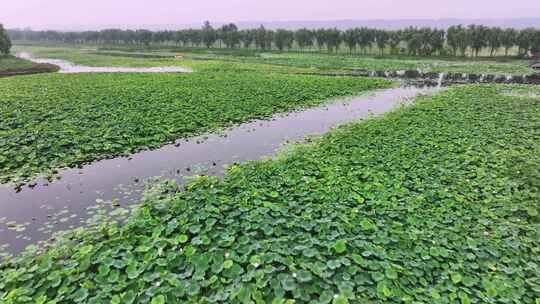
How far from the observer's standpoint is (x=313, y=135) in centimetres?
1184

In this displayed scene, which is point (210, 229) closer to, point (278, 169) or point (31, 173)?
point (278, 169)

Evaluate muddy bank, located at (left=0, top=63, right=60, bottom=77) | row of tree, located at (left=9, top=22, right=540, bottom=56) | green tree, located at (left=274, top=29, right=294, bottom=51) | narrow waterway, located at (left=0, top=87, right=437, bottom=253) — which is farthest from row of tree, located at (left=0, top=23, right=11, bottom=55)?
narrow waterway, located at (left=0, top=87, right=437, bottom=253)

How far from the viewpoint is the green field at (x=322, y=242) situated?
393 centimetres

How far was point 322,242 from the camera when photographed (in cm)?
470

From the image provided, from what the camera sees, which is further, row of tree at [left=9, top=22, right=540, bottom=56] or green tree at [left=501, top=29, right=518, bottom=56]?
row of tree at [left=9, top=22, right=540, bottom=56]

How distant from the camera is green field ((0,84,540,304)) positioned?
393 cm

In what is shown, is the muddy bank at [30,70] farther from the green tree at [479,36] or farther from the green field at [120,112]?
the green tree at [479,36]

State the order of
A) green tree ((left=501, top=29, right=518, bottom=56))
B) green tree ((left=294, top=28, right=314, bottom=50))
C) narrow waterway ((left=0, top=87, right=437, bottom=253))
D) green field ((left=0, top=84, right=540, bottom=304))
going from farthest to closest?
green tree ((left=294, top=28, right=314, bottom=50))
green tree ((left=501, top=29, right=518, bottom=56))
narrow waterway ((left=0, top=87, right=437, bottom=253))
green field ((left=0, top=84, right=540, bottom=304))

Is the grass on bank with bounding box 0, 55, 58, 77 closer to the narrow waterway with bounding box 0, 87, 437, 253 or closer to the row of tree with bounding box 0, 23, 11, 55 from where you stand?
the row of tree with bounding box 0, 23, 11, 55

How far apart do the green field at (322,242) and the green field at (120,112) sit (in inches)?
159

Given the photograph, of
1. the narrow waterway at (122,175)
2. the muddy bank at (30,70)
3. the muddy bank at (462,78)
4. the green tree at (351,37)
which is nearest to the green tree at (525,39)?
the muddy bank at (462,78)

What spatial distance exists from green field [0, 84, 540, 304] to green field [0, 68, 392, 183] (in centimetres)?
404

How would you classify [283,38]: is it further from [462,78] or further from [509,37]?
[462,78]

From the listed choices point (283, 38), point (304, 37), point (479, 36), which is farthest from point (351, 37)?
point (479, 36)
